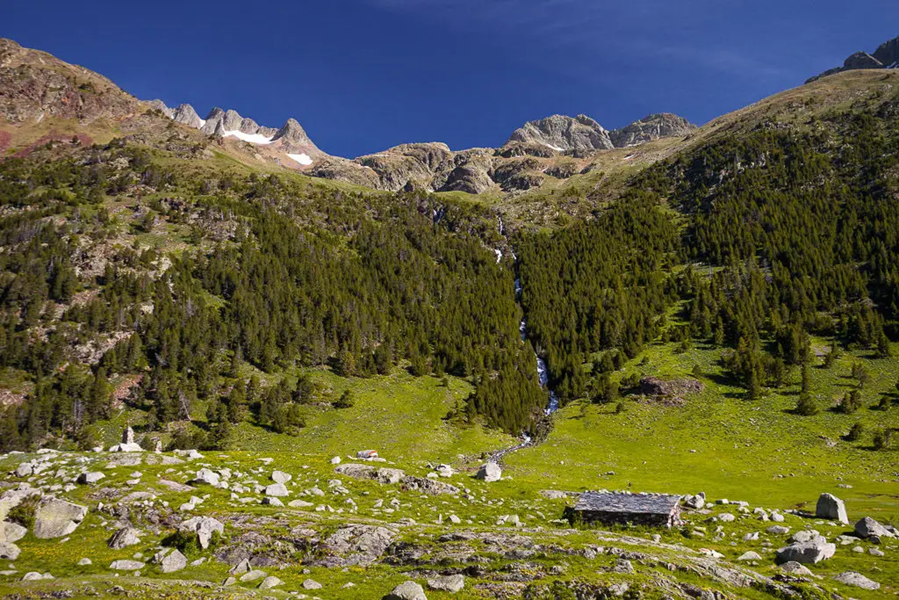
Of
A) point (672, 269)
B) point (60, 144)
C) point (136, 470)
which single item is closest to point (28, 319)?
point (136, 470)

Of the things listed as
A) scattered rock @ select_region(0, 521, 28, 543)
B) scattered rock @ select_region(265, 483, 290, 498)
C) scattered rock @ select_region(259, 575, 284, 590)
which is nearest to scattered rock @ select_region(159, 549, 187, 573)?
scattered rock @ select_region(259, 575, 284, 590)

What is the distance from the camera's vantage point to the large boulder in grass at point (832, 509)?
29.2m

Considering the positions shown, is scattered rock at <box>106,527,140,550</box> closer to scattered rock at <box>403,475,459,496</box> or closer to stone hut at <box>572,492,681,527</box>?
scattered rock at <box>403,475,459,496</box>

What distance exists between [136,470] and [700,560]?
88.6 feet

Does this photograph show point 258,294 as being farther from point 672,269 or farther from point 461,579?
point 672,269

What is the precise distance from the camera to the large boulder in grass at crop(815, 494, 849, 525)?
29.2 meters

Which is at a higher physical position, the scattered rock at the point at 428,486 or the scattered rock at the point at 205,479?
the scattered rock at the point at 205,479

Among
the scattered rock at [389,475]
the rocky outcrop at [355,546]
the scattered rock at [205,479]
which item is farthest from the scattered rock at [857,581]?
the scattered rock at [205,479]

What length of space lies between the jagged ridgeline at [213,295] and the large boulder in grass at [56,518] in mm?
54746

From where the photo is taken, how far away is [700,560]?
1762cm

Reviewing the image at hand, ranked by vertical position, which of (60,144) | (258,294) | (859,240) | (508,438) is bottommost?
(508,438)

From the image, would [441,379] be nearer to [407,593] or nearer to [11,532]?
[11,532]

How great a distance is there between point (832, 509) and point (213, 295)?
111 meters

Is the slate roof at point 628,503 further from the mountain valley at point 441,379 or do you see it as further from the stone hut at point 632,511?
the mountain valley at point 441,379
